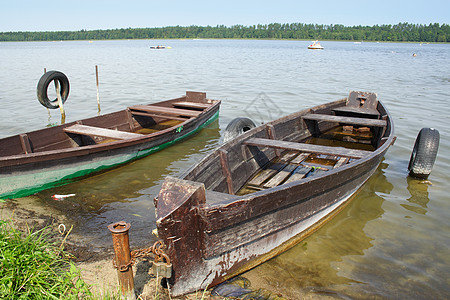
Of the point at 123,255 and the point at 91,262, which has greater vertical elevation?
the point at 123,255

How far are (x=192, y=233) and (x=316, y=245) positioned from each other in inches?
89.0

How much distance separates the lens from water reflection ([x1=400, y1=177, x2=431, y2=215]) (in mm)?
5848

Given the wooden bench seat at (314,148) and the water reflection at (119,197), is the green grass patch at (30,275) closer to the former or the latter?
the water reflection at (119,197)

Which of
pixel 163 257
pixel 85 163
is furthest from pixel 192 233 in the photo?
pixel 85 163

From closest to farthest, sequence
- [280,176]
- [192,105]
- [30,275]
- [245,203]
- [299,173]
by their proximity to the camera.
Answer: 1. [30,275]
2. [245,203]
3. [280,176]
4. [299,173]
5. [192,105]

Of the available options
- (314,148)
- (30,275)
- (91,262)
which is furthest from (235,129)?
(30,275)

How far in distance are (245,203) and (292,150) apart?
2.75 metres

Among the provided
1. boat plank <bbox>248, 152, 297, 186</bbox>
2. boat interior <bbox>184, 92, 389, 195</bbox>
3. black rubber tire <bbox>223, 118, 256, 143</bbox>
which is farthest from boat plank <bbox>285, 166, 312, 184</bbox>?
black rubber tire <bbox>223, 118, 256, 143</bbox>

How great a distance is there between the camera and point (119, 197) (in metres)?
6.03

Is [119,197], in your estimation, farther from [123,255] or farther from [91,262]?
[123,255]

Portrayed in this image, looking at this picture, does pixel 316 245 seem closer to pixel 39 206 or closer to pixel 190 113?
pixel 39 206

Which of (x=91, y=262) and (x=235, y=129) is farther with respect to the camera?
(x=235, y=129)

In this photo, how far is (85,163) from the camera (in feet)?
20.7

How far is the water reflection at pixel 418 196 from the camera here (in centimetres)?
585
